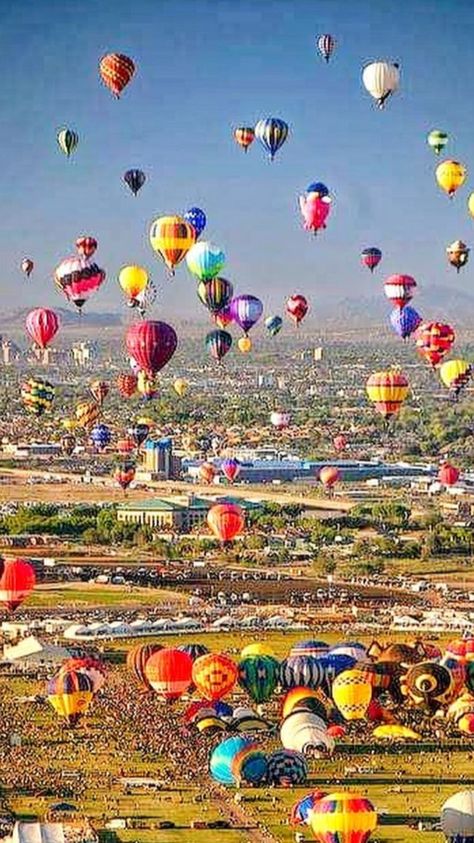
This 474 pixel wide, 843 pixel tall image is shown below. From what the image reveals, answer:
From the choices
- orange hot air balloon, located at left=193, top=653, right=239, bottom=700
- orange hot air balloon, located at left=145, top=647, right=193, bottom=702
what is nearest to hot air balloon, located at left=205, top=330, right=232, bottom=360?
orange hot air balloon, located at left=145, top=647, right=193, bottom=702

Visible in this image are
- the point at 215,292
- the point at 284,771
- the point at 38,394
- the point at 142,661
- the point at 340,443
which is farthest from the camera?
the point at 340,443

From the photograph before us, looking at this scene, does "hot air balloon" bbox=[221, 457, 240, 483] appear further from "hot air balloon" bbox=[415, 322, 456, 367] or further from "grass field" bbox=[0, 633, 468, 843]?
"grass field" bbox=[0, 633, 468, 843]

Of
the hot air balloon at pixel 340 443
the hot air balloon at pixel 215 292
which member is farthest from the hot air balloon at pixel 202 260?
the hot air balloon at pixel 340 443

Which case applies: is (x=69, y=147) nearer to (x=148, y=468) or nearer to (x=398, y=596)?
(x=398, y=596)

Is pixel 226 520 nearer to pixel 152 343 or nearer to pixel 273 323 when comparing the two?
pixel 152 343

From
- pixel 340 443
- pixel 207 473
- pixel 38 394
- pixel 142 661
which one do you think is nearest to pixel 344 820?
pixel 142 661

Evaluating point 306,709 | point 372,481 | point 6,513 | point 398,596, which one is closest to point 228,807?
point 306,709
